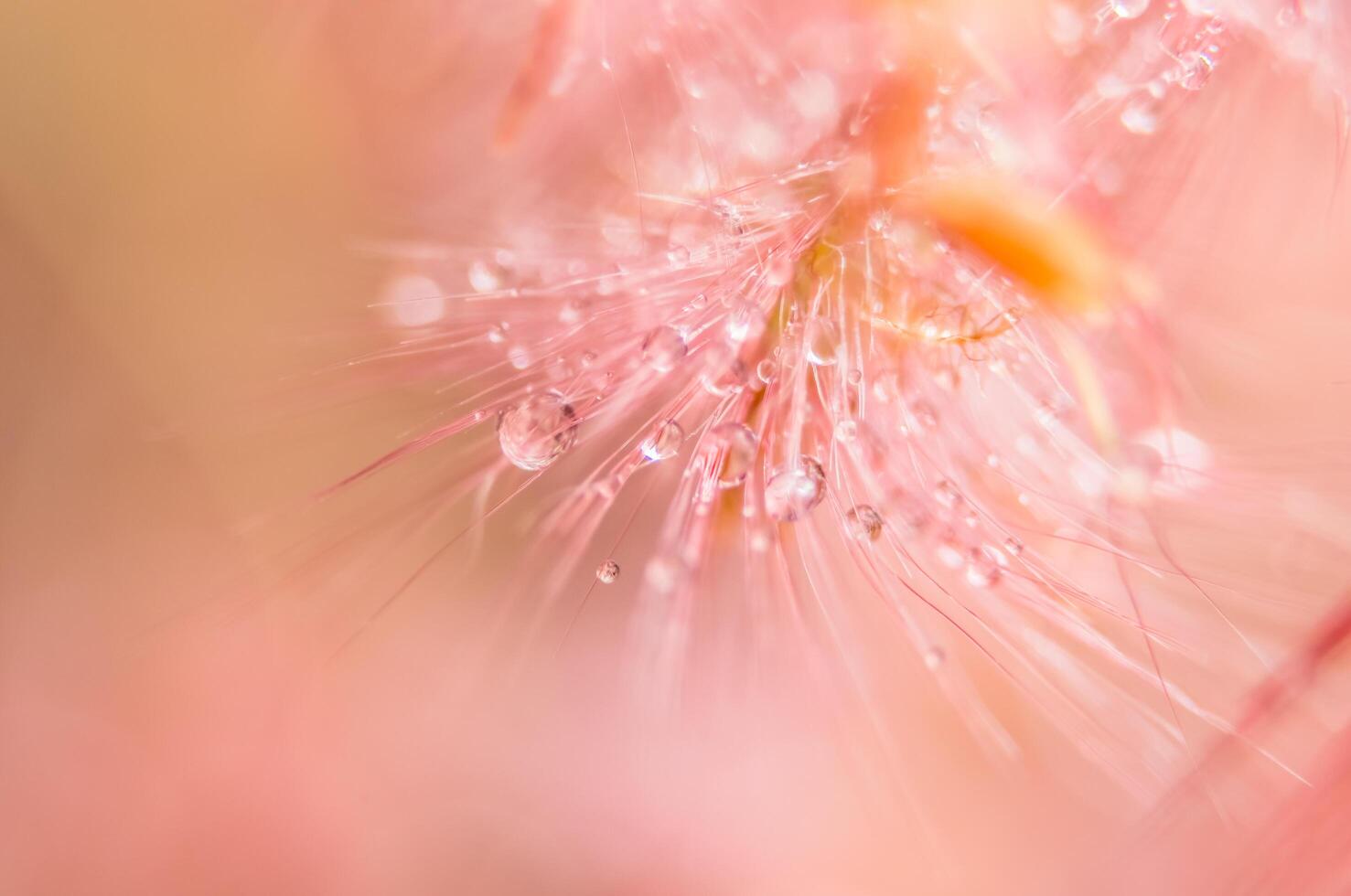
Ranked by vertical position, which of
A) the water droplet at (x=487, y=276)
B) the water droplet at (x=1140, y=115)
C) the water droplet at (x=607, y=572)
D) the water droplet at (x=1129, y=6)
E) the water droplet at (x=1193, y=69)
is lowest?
the water droplet at (x=607, y=572)

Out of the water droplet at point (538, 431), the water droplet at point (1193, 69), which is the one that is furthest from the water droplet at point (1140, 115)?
the water droplet at point (538, 431)

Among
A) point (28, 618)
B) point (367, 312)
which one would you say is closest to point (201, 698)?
point (28, 618)

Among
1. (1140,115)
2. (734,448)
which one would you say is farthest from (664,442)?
(1140,115)

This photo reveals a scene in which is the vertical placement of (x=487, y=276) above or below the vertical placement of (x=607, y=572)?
above

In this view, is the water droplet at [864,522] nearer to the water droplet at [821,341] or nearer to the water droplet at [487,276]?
the water droplet at [821,341]

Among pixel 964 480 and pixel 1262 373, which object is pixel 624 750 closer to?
pixel 964 480

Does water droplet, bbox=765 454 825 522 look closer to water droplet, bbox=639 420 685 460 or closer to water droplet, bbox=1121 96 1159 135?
water droplet, bbox=639 420 685 460

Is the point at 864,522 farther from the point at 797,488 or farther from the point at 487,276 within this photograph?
the point at 487,276

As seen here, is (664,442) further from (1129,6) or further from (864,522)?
(1129,6)
